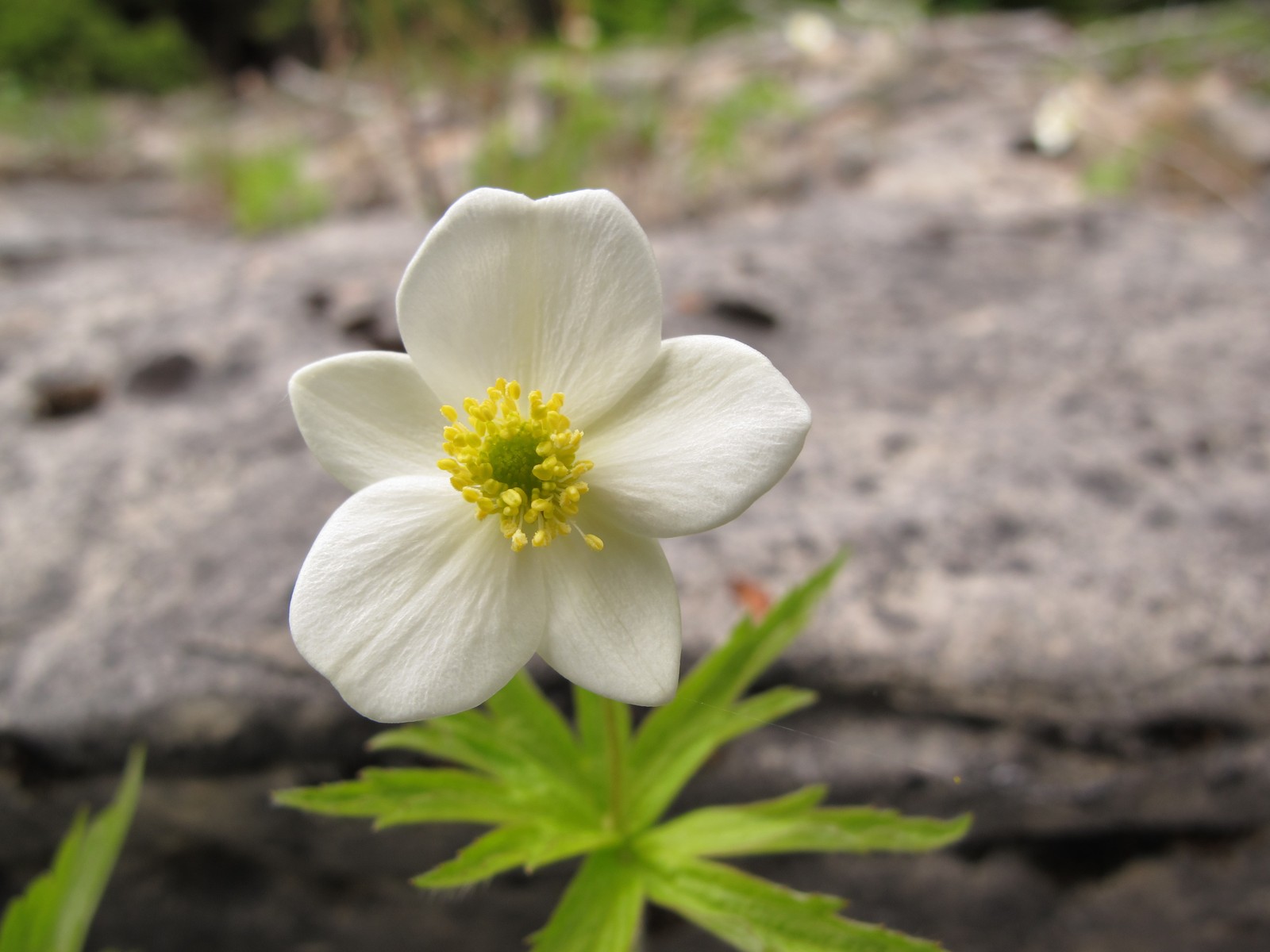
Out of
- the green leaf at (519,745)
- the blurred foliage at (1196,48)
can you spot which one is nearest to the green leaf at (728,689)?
the green leaf at (519,745)

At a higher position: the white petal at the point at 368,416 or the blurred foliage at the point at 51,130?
the white petal at the point at 368,416

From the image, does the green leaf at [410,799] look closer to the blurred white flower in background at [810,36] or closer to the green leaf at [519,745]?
the green leaf at [519,745]

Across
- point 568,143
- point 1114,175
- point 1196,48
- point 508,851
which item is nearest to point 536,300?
point 508,851

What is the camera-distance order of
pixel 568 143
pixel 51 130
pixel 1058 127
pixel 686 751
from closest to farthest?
pixel 686 751 → pixel 568 143 → pixel 1058 127 → pixel 51 130

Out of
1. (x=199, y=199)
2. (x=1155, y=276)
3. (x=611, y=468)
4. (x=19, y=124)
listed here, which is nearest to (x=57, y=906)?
(x=611, y=468)

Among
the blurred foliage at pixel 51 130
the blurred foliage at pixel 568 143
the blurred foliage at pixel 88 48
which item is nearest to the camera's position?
the blurred foliage at pixel 568 143

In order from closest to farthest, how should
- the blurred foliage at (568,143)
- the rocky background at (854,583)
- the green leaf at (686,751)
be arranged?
the green leaf at (686,751) < the rocky background at (854,583) < the blurred foliage at (568,143)

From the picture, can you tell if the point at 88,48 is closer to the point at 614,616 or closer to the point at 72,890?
the point at 72,890
